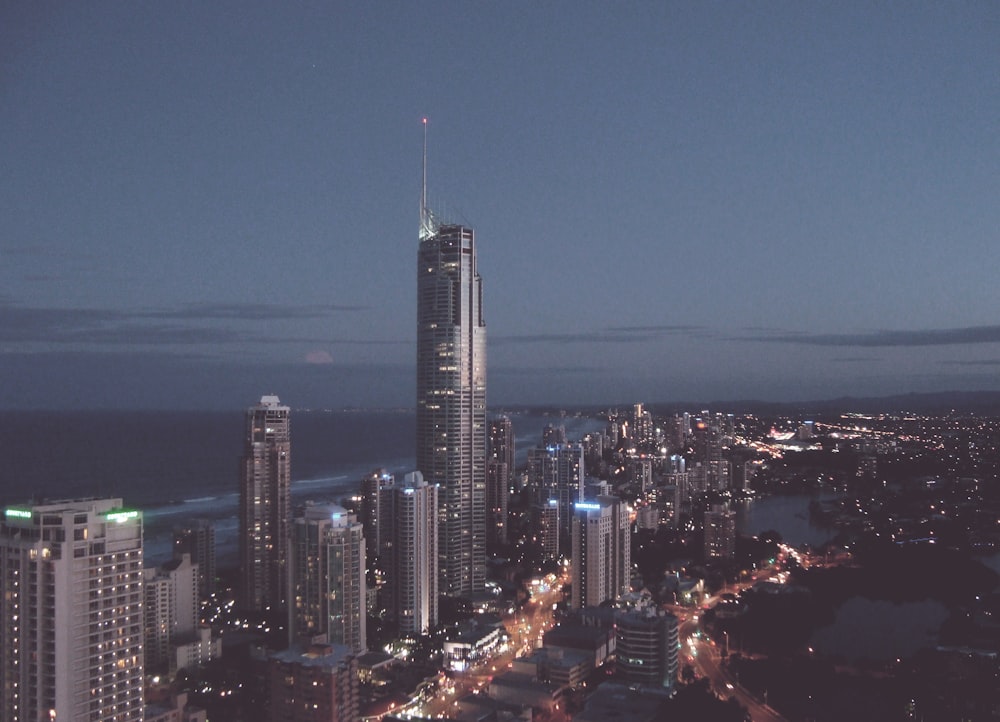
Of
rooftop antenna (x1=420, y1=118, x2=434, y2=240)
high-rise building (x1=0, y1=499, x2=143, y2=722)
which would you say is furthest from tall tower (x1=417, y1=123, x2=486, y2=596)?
high-rise building (x1=0, y1=499, x2=143, y2=722)

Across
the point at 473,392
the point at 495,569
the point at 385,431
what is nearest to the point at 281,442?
the point at 473,392

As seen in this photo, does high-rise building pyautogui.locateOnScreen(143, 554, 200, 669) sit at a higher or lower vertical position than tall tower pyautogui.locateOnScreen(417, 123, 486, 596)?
lower

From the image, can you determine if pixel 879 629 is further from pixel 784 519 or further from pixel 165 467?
pixel 165 467

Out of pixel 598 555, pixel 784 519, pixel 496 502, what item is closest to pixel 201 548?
pixel 598 555

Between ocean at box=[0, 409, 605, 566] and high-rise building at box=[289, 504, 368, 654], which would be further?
ocean at box=[0, 409, 605, 566]

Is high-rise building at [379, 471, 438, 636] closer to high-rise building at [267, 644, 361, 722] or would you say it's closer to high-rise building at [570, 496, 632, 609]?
high-rise building at [570, 496, 632, 609]

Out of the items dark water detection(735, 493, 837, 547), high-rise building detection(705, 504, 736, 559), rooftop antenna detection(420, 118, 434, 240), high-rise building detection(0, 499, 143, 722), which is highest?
rooftop antenna detection(420, 118, 434, 240)
